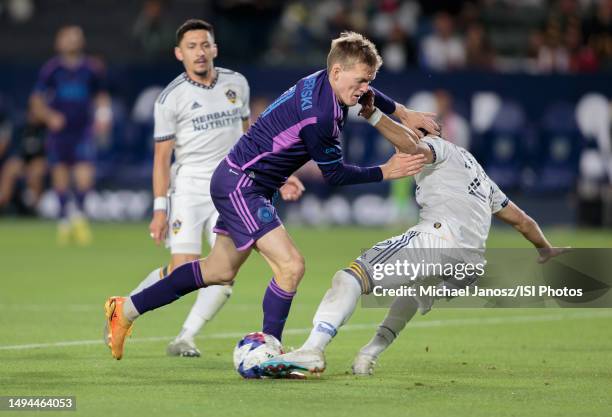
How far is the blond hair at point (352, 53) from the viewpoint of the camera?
7.82 metres

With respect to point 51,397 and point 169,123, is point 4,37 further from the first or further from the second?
point 51,397

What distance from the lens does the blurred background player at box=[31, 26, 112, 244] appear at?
20.0 metres

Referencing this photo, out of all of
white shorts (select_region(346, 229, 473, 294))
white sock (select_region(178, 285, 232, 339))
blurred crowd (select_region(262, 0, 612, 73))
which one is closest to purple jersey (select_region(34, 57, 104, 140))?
blurred crowd (select_region(262, 0, 612, 73))

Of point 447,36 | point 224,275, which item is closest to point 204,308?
point 224,275

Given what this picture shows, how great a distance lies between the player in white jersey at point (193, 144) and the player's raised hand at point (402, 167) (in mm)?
2099

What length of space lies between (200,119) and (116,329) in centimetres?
198

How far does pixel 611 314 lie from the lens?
12.5m

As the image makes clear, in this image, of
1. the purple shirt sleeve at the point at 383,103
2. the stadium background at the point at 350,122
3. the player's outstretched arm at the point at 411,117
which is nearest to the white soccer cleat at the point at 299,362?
the player's outstretched arm at the point at 411,117

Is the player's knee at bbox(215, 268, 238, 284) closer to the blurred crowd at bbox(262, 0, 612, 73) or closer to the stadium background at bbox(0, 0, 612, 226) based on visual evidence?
the stadium background at bbox(0, 0, 612, 226)

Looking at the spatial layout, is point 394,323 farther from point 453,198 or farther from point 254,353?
point 254,353

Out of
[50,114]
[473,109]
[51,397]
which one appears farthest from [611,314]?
[473,109]

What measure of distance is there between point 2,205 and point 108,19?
4.56 meters

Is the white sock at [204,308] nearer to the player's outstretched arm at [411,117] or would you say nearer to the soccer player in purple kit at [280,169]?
the soccer player in purple kit at [280,169]

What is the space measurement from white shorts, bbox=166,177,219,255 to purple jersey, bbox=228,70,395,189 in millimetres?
1557
